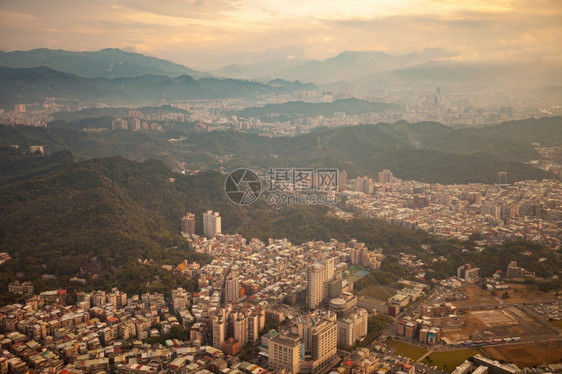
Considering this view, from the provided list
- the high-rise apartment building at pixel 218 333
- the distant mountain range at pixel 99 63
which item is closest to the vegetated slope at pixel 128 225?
the high-rise apartment building at pixel 218 333

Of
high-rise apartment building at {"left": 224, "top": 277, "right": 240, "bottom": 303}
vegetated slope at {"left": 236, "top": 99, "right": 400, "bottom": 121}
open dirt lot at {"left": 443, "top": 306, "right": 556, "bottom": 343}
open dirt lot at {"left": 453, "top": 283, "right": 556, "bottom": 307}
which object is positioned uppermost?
vegetated slope at {"left": 236, "top": 99, "right": 400, "bottom": 121}

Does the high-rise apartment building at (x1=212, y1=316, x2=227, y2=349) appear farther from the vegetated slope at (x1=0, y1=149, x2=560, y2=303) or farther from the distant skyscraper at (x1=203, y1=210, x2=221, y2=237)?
the distant skyscraper at (x1=203, y1=210, x2=221, y2=237)

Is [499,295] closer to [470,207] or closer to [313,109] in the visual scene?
[470,207]

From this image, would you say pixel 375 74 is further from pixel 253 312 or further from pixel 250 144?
pixel 253 312

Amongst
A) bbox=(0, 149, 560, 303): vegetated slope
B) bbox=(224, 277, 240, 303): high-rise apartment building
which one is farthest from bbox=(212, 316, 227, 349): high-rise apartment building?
bbox=(0, 149, 560, 303): vegetated slope

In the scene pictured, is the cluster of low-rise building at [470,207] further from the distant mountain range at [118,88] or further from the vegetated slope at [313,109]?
the distant mountain range at [118,88]
